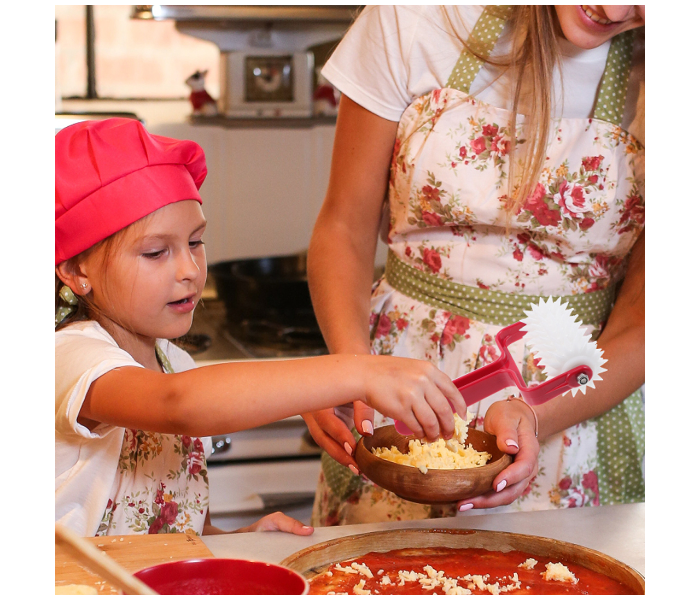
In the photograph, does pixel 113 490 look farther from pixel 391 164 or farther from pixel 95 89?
pixel 95 89

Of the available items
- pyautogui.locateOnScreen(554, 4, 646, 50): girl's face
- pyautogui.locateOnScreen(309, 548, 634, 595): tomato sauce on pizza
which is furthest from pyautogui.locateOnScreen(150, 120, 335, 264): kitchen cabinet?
pyautogui.locateOnScreen(309, 548, 634, 595): tomato sauce on pizza

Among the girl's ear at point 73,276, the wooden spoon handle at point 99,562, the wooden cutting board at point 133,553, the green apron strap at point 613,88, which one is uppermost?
the green apron strap at point 613,88

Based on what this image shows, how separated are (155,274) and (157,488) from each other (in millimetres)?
283

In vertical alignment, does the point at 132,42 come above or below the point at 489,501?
above

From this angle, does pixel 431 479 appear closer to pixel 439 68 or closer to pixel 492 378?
pixel 492 378

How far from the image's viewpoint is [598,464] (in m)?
1.21

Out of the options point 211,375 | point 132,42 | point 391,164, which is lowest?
point 211,375

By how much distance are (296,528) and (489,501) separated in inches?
8.4

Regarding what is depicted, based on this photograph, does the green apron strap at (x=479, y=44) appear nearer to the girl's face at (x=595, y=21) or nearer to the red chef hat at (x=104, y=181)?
the girl's face at (x=595, y=21)

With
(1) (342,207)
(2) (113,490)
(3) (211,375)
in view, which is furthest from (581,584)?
(1) (342,207)

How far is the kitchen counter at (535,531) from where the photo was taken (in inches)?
33.8

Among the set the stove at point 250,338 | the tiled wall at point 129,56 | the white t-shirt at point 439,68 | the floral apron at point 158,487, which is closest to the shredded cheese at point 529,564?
the floral apron at point 158,487

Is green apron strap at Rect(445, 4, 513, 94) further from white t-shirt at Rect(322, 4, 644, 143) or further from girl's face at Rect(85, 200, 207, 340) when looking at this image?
girl's face at Rect(85, 200, 207, 340)

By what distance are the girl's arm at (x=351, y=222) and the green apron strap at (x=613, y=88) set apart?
0.29 meters
